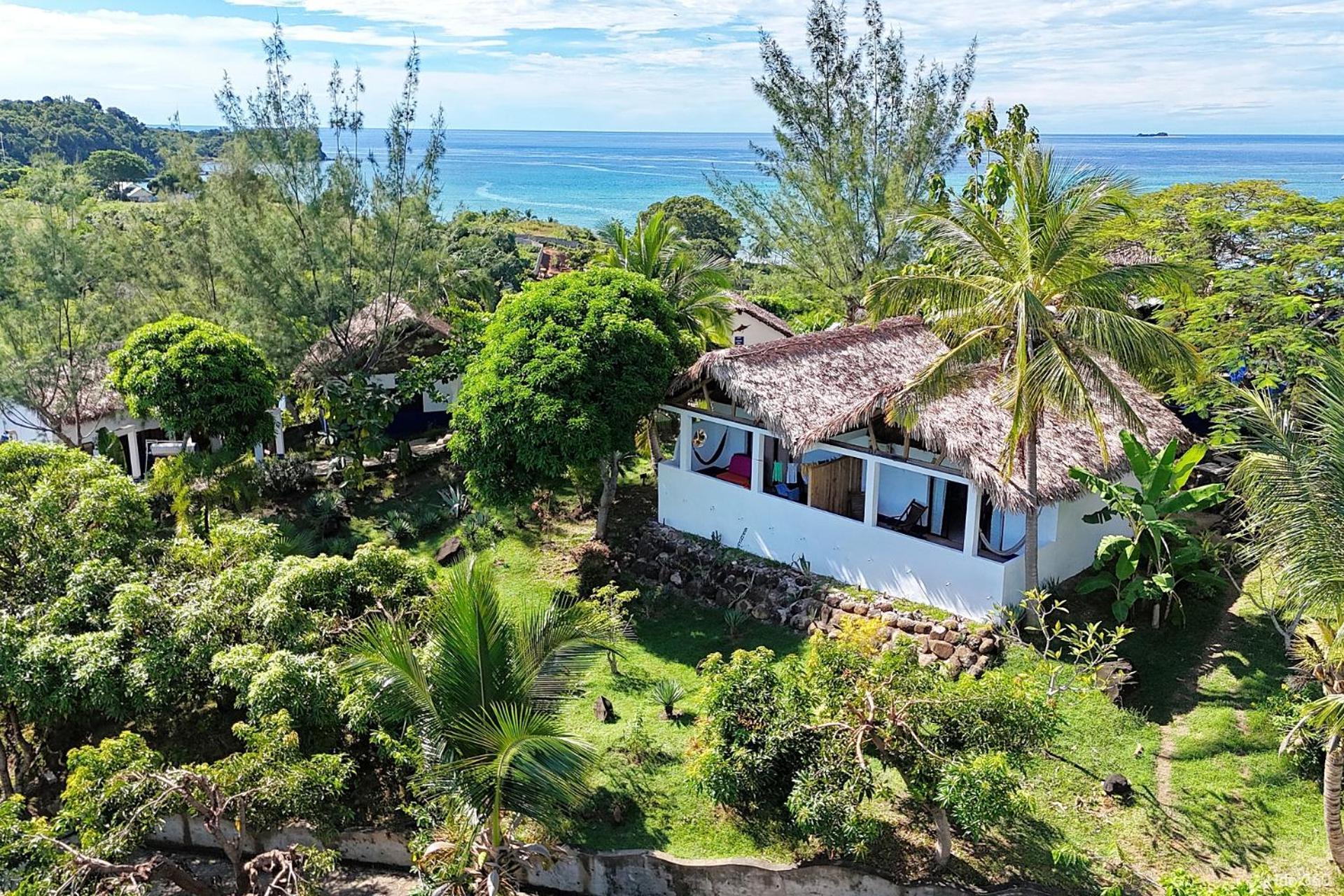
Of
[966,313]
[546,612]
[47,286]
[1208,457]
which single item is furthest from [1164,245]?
[47,286]

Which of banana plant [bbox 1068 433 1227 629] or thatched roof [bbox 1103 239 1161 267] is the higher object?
thatched roof [bbox 1103 239 1161 267]

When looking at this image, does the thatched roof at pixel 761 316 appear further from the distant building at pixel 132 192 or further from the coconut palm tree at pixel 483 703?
the distant building at pixel 132 192

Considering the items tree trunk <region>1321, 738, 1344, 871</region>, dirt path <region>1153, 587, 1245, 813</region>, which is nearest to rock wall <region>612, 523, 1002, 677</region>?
dirt path <region>1153, 587, 1245, 813</region>

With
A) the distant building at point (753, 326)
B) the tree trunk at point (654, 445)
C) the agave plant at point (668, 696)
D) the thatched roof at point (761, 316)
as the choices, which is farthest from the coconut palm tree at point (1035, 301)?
the distant building at point (753, 326)

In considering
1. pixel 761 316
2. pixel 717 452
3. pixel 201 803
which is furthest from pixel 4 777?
pixel 761 316

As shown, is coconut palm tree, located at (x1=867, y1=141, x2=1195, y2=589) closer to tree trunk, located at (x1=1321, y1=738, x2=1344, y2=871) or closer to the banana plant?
the banana plant

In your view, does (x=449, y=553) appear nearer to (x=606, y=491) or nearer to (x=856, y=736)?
(x=606, y=491)
